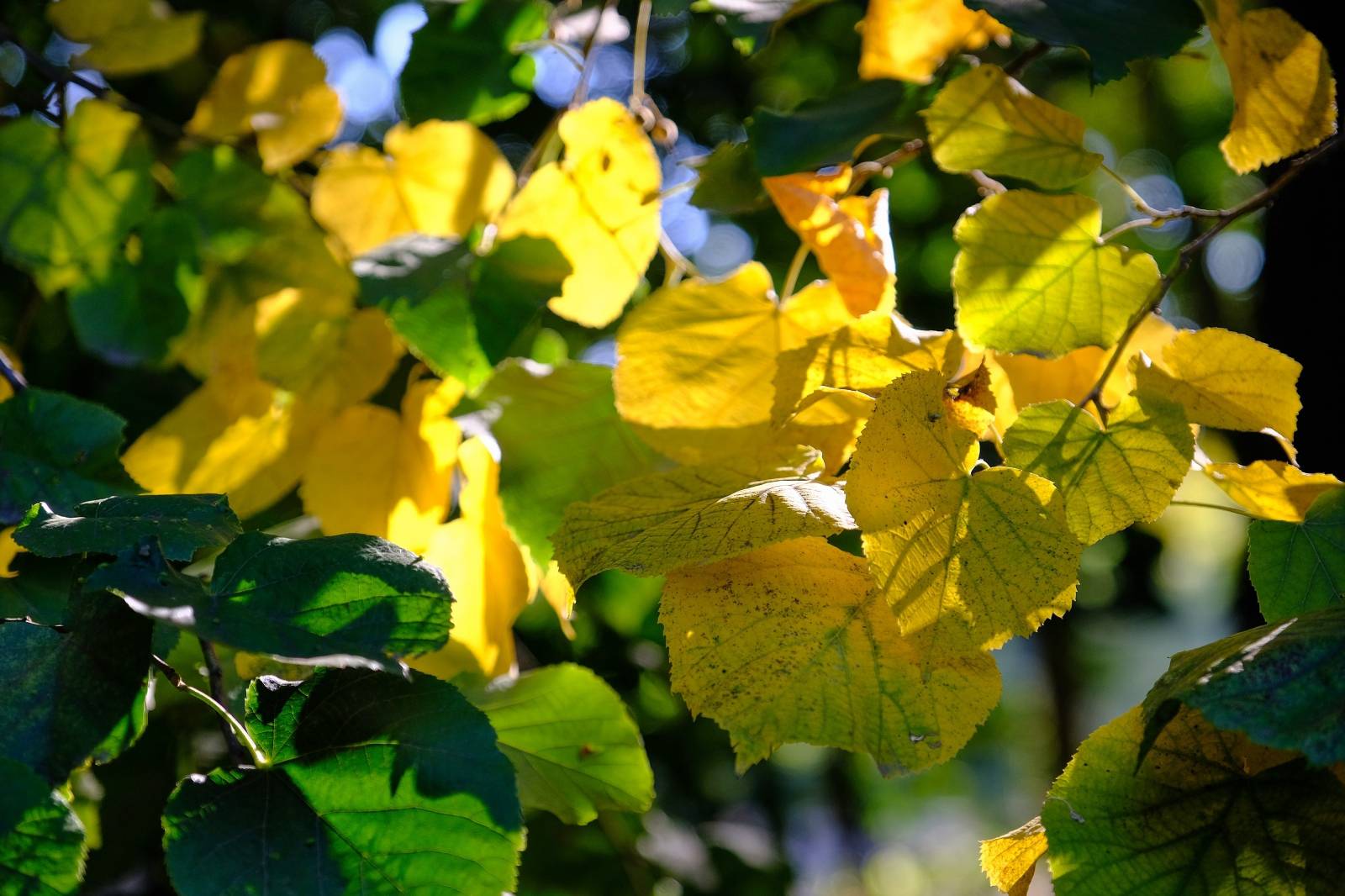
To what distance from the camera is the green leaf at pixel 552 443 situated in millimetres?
532

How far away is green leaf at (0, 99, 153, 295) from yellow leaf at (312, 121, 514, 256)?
→ 129 millimetres

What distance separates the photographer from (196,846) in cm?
31

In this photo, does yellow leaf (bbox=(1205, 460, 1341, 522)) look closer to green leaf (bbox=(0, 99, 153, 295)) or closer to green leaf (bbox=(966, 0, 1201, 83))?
green leaf (bbox=(966, 0, 1201, 83))

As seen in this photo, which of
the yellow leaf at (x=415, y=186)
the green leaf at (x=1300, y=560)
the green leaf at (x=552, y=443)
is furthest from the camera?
the yellow leaf at (x=415, y=186)

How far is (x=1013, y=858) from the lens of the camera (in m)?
0.38

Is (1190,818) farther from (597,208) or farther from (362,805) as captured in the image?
(597,208)

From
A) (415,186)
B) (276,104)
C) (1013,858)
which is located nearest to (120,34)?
(276,104)

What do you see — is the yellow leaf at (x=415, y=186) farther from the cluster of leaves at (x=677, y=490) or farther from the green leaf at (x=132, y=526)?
the green leaf at (x=132, y=526)

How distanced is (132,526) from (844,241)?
12.2 inches

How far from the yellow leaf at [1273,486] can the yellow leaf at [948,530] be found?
0.12 m

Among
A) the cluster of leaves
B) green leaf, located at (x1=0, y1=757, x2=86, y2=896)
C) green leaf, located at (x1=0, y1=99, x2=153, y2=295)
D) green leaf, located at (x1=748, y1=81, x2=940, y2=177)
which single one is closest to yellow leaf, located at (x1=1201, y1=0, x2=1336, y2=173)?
the cluster of leaves

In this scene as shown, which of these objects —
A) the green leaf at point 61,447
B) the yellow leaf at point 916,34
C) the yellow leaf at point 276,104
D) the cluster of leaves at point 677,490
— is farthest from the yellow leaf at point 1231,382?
the yellow leaf at point 276,104

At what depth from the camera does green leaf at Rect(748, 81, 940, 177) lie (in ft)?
A: 1.54

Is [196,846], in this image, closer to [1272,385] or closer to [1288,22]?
[1272,385]
